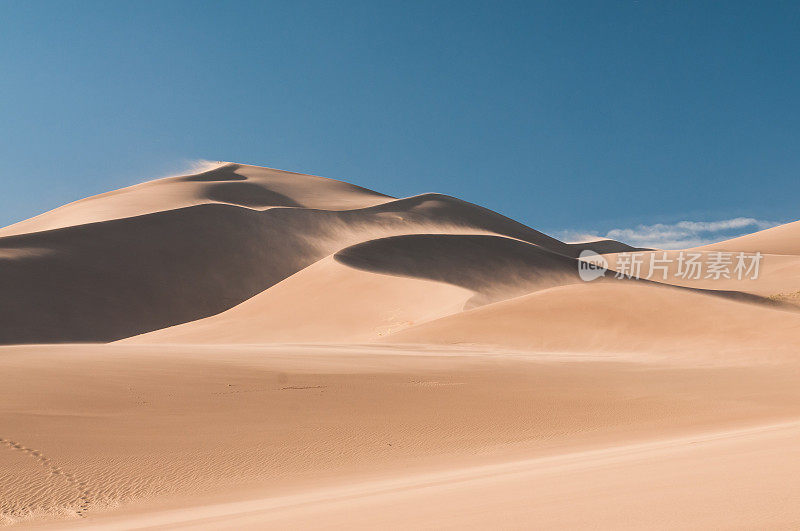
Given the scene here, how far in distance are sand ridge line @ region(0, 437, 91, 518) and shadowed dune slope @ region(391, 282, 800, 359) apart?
1910 centimetres

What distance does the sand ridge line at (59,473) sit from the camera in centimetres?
645

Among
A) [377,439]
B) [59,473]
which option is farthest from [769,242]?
[59,473]

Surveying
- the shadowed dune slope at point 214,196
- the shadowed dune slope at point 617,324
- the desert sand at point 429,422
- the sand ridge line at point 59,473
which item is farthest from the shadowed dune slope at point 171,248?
the sand ridge line at point 59,473

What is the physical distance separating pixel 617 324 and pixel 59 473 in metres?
22.7

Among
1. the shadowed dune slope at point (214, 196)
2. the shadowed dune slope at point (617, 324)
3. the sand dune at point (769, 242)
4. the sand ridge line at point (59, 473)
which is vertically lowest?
the sand ridge line at point (59, 473)

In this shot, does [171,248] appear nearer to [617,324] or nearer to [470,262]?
[470,262]

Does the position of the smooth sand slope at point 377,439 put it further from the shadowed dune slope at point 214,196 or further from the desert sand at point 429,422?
the shadowed dune slope at point 214,196

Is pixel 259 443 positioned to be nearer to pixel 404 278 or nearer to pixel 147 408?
pixel 147 408

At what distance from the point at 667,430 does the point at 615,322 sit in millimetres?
16435

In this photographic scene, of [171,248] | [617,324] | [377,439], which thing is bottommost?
[377,439]

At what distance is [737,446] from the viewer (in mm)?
6023

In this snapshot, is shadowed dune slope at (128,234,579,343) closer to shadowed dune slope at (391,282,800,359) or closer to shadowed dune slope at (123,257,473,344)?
shadowed dune slope at (123,257,473,344)

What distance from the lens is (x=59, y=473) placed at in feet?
23.1

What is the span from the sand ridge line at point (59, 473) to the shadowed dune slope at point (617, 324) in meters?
19.1
